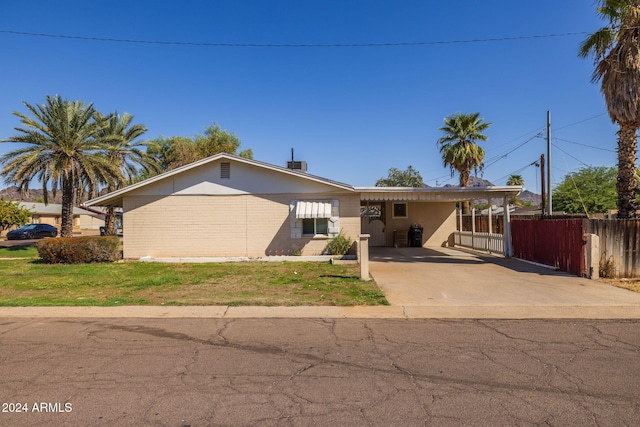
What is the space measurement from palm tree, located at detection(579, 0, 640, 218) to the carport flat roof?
11.2ft

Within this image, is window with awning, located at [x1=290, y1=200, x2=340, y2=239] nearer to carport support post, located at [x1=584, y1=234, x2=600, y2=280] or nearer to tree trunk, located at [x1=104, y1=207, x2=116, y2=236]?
carport support post, located at [x1=584, y1=234, x2=600, y2=280]

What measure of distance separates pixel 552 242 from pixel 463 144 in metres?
15.1

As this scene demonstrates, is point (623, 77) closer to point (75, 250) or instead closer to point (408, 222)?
point (408, 222)

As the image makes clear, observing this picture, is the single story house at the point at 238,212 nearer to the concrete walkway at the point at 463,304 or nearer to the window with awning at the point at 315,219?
the window with awning at the point at 315,219

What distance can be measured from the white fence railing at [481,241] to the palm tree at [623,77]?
4.92 metres

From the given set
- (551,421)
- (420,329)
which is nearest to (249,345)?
(420,329)

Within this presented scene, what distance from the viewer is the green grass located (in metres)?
8.41

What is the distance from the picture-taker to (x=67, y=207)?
73.9 feet

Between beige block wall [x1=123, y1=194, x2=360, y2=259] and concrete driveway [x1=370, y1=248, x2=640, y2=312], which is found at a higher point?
beige block wall [x1=123, y1=194, x2=360, y2=259]

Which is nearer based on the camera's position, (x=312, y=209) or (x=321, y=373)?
(x=321, y=373)

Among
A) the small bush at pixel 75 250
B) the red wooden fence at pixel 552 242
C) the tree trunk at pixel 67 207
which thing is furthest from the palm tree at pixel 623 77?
the tree trunk at pixel 67 207

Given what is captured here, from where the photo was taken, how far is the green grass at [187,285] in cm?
841

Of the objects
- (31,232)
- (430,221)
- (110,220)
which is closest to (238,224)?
(430,221)

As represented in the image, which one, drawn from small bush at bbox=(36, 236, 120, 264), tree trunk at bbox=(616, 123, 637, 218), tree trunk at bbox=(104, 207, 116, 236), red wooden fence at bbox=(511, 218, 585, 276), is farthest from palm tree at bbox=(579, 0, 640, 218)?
tree trunk at bbox=(104, 207, 116, 236)
